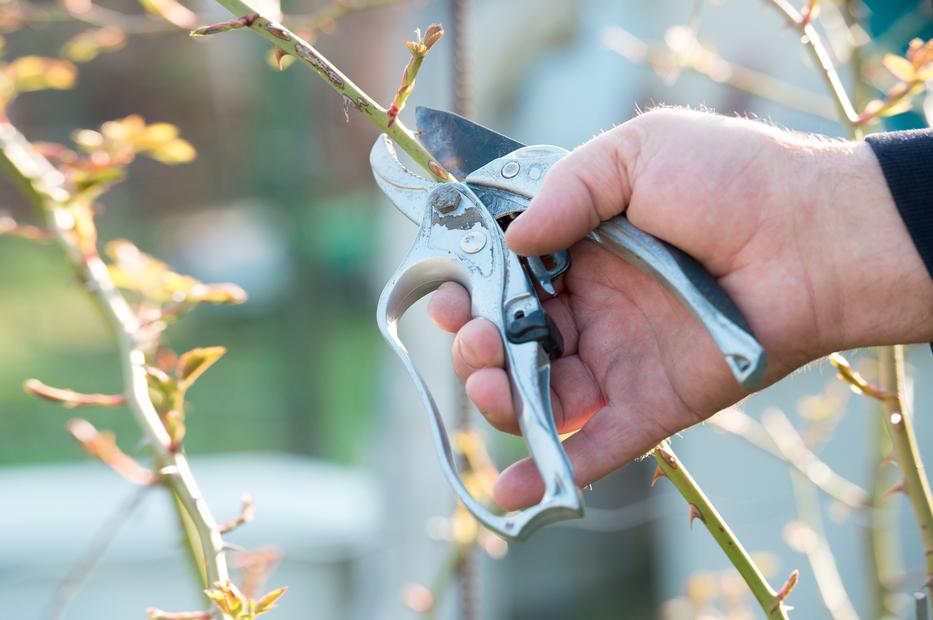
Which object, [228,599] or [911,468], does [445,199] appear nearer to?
[228,599]

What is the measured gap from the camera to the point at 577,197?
84 centimetres

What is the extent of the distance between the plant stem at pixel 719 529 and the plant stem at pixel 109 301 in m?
0.38

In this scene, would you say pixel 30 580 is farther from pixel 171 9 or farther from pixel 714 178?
pixel 714 178

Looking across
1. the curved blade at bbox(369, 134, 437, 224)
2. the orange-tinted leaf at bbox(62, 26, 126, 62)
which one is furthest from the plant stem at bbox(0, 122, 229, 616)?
the curved blade at bbox(369, 134, 437, 224)

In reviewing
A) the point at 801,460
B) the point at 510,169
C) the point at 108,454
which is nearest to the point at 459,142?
the point at 510,169

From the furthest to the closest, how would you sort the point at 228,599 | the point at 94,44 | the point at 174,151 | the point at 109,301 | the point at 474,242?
1. the point at 94,44
2. the point at 174,151
3. the point at 109,301
4. the point at 474,242
5. the point at 228,599

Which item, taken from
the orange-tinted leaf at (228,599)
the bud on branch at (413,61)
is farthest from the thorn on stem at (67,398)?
the bud on branch at (413,61)

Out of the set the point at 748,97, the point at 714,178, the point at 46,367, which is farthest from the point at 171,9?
the point at 46,367

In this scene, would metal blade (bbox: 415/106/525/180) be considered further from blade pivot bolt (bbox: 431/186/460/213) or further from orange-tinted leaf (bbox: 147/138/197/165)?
orange-tinted leaf (bbox: 147/138/197/165)

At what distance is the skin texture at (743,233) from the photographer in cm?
86

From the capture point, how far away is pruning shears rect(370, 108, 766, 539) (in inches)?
30.3

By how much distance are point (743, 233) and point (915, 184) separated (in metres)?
0.16

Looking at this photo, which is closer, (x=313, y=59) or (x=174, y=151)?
(x=313, y=59)

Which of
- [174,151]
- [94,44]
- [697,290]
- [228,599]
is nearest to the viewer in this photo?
[228,599]
